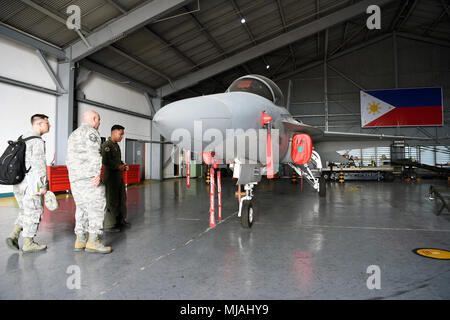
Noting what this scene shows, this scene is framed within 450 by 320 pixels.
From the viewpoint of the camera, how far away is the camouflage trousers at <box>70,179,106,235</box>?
3273 mm

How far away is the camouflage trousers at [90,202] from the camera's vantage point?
10.7 ft

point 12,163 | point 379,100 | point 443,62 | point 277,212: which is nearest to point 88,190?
point 12,163

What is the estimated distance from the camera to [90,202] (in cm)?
329

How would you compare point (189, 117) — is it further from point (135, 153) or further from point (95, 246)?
point (135, 153)

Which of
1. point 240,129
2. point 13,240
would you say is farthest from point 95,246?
point 240,129

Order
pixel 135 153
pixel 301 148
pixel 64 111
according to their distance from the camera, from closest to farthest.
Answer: pixel 301 148 → pixel 64 111 → pixel 135 153

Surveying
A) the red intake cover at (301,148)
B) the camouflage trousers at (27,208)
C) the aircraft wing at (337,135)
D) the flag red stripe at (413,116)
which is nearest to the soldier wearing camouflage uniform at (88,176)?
the camouflage trousers at (27,208)

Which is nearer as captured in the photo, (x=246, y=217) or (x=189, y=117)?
(x=189, y=117)

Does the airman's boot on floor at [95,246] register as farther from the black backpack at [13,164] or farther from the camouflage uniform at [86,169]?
the black backpack at [13,164]

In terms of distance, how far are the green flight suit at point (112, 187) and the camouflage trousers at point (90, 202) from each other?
3.72 feet

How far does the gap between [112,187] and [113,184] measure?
56mm

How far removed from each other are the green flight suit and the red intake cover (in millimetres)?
3252

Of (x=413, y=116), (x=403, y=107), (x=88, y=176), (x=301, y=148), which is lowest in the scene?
(x=88, y=176)

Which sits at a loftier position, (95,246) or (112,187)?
(112,187)
